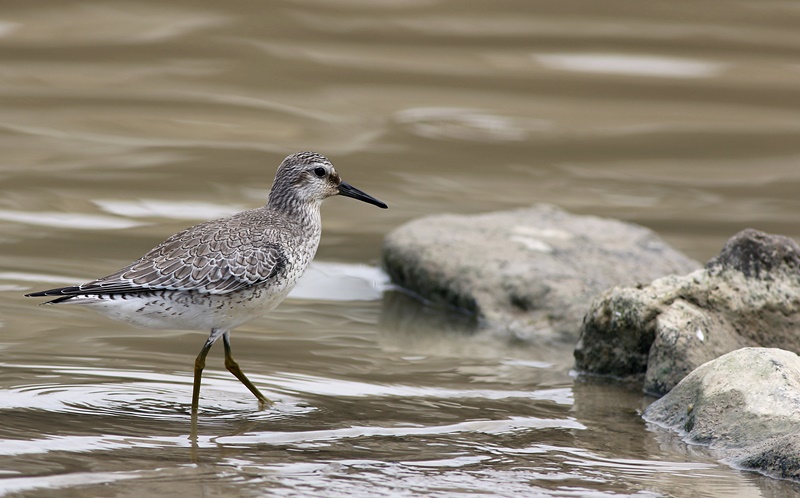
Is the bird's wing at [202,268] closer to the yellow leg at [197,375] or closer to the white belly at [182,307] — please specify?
the white belly at [182,307]

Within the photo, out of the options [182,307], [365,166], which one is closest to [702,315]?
[182,307]

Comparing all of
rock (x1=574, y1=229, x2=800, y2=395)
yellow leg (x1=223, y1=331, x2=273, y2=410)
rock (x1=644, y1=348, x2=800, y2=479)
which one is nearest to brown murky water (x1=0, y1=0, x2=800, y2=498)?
yellow leg (x1=223, y1=331, x2=273, y2=410)

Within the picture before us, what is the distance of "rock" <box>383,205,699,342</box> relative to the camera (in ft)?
33.1

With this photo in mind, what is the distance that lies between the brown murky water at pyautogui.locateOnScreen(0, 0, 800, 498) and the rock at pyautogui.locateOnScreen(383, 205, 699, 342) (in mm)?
332

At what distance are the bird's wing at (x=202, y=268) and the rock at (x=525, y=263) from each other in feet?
9.42

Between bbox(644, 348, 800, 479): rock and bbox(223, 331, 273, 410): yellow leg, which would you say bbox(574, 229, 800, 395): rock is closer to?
bbox(644, 348, 800, 479): rock

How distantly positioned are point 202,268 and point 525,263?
12.4ft

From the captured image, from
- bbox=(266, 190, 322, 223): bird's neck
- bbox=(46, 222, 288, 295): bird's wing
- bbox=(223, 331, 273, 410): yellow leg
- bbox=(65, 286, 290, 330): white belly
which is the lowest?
bbox=(223, 331, 273, 410): yellow leg

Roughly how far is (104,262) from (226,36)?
4772mm

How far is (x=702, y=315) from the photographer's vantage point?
834 centimetres

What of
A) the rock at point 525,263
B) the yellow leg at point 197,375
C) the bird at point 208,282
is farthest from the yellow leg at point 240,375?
the rock at point 525,263

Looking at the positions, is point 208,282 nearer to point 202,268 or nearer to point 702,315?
point 202,268

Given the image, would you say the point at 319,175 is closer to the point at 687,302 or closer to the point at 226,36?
the point at 687,302

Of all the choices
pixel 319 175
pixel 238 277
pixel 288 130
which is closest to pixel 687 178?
pixel 288 130
